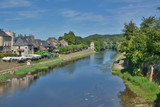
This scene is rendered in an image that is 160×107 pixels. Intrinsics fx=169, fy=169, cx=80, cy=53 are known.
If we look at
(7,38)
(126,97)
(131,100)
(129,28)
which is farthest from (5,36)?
(131,100)

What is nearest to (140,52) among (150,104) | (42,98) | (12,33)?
(150,104)

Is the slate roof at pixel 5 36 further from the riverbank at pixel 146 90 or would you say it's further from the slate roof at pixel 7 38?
the riverbank at pixel 146 90

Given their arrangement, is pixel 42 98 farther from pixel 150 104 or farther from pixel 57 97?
pixel 150 104

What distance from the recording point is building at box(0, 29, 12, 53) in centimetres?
5609

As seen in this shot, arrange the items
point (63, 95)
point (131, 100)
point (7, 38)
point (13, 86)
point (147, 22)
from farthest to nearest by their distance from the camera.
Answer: point (7, 38), point (147, 22), point (13, 86), point (63, 95), point (131, 100)

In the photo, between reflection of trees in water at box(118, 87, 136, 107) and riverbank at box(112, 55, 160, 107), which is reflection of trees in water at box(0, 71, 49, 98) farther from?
riverbank at box(112, 55, 160, 107)

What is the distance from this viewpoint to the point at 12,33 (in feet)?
199

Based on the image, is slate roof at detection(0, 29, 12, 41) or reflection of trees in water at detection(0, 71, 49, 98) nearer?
reflection of trees in water at detection(0, 71, 49, 98)

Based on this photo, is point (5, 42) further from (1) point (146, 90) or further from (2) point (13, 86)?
(1) point (146, 90)

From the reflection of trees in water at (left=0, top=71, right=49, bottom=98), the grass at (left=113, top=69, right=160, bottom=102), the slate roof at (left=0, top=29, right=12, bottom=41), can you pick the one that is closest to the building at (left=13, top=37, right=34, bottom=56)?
the slate roof at (left=0, top=29, right=12, bottom=41)

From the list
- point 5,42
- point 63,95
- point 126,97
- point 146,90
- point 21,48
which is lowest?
point 63,95

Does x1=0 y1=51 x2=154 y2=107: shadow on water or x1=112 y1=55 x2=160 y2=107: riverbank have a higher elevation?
x1=112 y1=55 x2=160 y2=107: riverbank

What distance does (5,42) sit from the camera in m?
58.1

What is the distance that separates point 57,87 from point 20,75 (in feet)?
42.5
